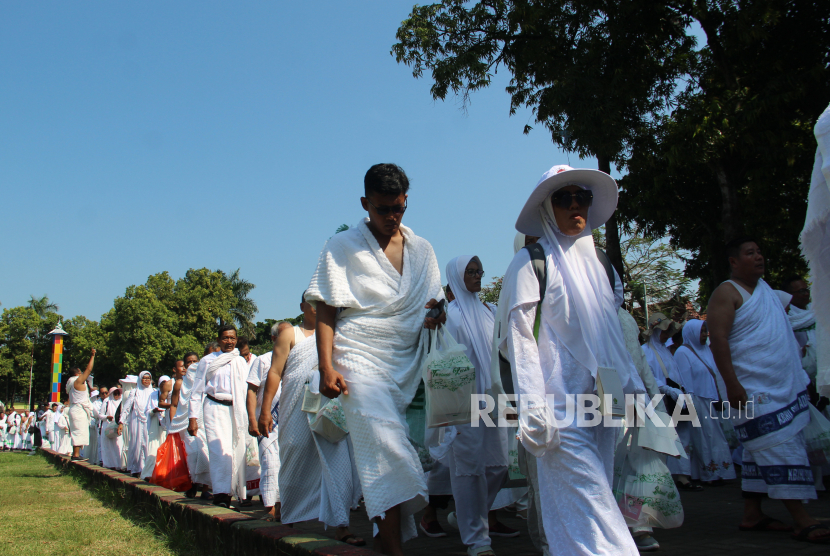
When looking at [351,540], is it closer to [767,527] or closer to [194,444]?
[767,527]

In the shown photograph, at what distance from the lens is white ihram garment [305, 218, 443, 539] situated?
3535mm

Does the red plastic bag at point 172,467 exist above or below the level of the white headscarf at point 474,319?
below

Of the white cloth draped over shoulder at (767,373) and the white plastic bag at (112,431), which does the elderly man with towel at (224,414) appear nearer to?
the white cloth draped over shoulder at (767,373)

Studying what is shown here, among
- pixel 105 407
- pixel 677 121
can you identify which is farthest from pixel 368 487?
pixel 105 407

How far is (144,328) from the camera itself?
159 feet

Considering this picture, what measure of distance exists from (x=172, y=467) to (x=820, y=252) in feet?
25.8

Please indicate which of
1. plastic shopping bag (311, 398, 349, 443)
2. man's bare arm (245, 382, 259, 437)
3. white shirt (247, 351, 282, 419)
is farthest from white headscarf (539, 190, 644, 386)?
white shirt (247, 351, 282, 419)

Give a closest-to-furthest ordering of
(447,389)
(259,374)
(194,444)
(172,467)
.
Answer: (447,389) < (259,374) < (194,444) < (172,467)

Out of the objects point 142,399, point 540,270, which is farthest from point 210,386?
point 142,399

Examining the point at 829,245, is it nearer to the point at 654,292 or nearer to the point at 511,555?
the point at 511,555

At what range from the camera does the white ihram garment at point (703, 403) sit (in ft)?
26.7

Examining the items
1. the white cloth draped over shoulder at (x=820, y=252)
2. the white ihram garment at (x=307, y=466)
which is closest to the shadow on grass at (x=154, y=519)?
the white ihram garment at (x=307, y=466)

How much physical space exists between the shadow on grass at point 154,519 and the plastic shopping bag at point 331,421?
4.67 ft

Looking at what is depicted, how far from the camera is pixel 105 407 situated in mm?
16125
